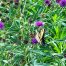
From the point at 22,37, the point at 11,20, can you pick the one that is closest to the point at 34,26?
the point at 22,37

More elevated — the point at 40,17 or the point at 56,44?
the point at 40,17

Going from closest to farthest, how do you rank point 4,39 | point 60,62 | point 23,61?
point 60,62
point 23,61
point 4,39

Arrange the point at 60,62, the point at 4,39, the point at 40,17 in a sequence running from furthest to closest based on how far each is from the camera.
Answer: the point at 40,17 → the point at 4,39 → the point at 60,62

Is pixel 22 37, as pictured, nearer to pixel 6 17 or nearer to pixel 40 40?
pixel 40 40

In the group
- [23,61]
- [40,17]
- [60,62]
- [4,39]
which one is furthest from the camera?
[40,17]

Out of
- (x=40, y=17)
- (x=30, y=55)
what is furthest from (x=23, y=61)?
(x=40, y=17)

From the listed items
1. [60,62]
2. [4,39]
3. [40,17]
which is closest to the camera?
[60,62]

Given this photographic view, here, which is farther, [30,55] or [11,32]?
[11,32]

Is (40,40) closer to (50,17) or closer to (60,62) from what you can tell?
(60,62)

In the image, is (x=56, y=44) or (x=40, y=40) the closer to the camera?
(x=40, y=40)
